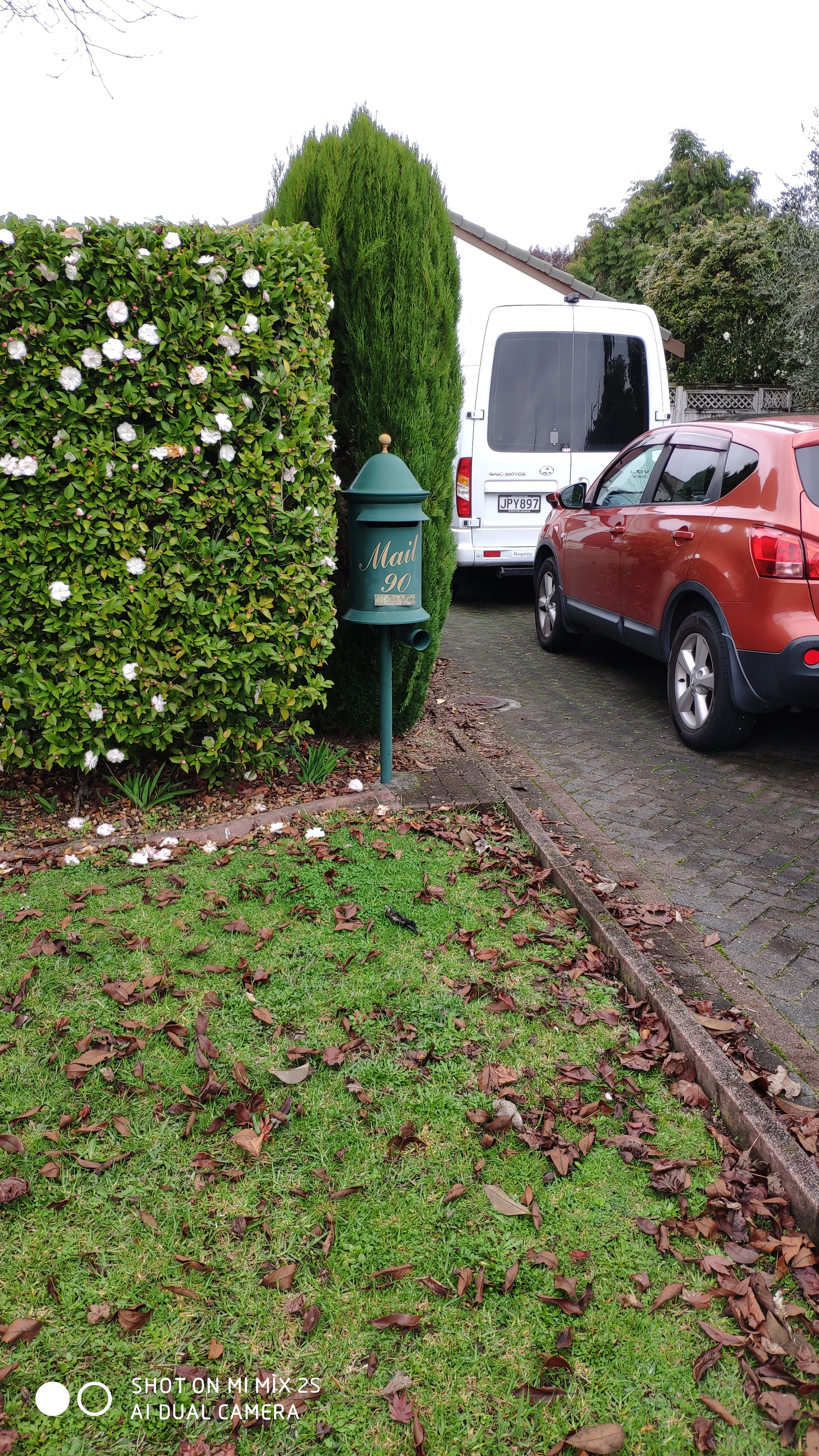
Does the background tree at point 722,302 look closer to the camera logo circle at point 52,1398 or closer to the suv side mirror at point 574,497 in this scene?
the suv side mirror at point 574,497

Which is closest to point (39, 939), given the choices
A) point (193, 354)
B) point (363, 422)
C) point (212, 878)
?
point (212, 878)

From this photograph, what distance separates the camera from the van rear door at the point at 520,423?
9.76m

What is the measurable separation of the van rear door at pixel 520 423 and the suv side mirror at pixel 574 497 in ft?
6.29

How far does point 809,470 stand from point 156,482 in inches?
125

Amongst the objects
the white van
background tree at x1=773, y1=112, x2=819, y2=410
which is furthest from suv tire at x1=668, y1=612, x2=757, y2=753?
background tree at x1=773, y1=112, x2=819, y2=410

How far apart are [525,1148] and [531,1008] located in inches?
25.0

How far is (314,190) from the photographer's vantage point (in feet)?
16.6

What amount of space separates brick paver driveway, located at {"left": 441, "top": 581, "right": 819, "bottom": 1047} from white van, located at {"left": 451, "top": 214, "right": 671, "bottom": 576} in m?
1.95

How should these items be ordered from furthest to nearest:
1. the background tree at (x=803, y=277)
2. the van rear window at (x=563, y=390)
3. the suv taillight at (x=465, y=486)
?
the background tree at (x=803, y=277) < the van rear window at (x=563, y=390) < the suv taillight at (x=465, y=486)

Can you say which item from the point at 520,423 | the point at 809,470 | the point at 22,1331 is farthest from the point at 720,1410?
the point at 520,423

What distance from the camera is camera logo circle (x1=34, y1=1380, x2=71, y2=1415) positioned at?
193 cm

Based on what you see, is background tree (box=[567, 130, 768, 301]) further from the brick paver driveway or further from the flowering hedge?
the flowering hedge

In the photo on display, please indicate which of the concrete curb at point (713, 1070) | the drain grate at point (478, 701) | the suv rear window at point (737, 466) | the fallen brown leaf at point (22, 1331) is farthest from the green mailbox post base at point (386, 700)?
the fallen brown leaf at point (22, 1331)

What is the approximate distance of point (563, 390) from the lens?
9.91 m
